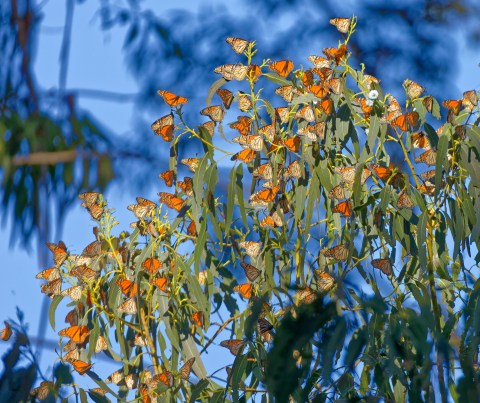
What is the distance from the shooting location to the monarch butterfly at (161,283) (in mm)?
1879

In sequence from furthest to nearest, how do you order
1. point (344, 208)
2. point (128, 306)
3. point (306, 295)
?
point (128, 306)
point (344, 208)
point (306, 295)

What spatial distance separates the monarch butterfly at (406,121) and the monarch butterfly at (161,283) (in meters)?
0.45

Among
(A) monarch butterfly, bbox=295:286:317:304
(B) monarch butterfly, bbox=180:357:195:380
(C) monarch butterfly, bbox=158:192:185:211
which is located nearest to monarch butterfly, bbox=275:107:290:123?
(C) monarch butterfly, bbox=158:192:185:211

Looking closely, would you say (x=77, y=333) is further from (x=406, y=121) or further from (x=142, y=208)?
(x=406, y=121)

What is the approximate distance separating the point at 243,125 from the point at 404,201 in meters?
0.29

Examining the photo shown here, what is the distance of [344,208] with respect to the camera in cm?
179

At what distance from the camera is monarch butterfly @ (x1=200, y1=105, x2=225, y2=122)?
1.87m

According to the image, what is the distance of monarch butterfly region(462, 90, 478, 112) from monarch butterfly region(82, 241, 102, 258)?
2.14 ft

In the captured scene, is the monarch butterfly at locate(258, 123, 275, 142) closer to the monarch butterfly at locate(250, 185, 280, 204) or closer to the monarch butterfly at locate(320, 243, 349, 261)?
the monarch butterfly at locate(250, 185, 280, 204)

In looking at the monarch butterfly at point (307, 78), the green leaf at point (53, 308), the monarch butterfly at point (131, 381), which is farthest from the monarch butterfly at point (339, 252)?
the green leaf at point (53, 308)

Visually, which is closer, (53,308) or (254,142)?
(254,142)

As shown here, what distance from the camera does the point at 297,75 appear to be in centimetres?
197

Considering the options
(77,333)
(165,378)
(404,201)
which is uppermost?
(404,201)

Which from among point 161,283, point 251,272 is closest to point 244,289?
point 251,272
